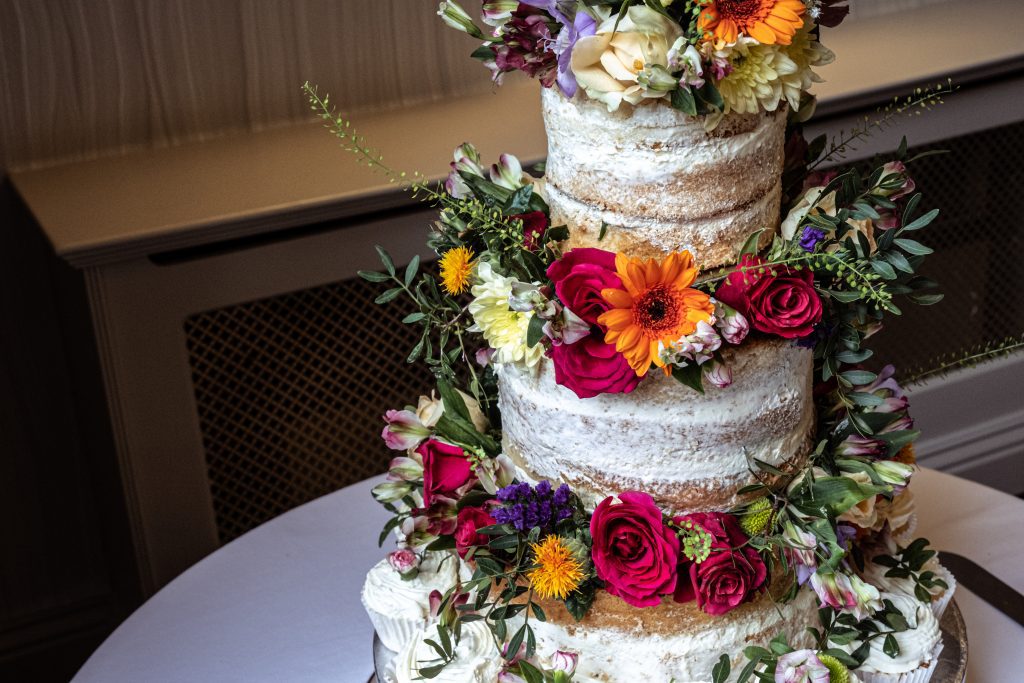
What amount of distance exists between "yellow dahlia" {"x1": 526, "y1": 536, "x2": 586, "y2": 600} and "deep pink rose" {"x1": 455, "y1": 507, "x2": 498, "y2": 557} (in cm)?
10

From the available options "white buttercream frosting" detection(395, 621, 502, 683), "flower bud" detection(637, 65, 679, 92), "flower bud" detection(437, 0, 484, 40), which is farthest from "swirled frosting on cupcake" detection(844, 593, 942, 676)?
"flower bud" detection(437, 0, 484, 40)

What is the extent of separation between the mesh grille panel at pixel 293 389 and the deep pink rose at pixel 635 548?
1.11 meters

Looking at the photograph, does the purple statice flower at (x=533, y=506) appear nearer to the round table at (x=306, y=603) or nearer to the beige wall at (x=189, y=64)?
the round table at (x=306, y=603)

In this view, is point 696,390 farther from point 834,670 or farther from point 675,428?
point 834,670

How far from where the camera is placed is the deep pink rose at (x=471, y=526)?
1.11 m

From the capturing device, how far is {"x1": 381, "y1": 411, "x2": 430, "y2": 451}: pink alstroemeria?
1.22m

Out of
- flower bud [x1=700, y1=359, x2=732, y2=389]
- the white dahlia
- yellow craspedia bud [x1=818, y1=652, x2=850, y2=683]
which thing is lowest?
yellow craspedia bud [x1=818, y1=652, x2=850, y2=683]

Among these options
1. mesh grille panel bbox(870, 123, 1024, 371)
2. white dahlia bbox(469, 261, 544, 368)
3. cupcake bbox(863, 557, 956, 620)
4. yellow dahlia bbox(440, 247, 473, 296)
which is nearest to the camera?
white dahlia bbox(469, 261, 544, 368)

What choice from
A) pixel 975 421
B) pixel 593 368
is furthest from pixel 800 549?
pixel 975 421

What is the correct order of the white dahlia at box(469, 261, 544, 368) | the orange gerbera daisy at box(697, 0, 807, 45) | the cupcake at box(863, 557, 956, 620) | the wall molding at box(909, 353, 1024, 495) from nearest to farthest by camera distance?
the orange gerbera daisy at box(697, 0, 807, 45) < the white dahlia at box(469, 261, 544, 368) < the cupcake at box(863, 557, 956, 620) < the wall molding at box(909, 353, 1024, 495)

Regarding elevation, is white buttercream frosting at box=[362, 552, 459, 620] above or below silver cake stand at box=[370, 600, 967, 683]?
above

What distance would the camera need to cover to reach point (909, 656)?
1.10 meters

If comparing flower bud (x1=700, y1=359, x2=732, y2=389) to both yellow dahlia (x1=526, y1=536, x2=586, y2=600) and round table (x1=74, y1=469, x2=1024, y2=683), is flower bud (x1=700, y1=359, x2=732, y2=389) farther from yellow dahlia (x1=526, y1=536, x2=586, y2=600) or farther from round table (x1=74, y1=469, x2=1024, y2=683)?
round table (x1=74, y1=469, x2=1024, y2=683)

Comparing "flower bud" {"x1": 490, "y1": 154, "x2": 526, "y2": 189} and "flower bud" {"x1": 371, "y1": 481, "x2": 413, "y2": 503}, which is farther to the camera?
"flower bud" {"x1": 371, "y1": 481, "x2": 413, "y2": 503}
